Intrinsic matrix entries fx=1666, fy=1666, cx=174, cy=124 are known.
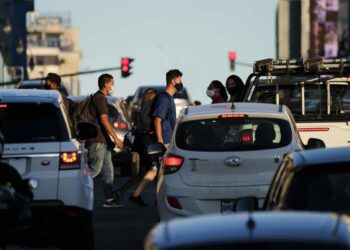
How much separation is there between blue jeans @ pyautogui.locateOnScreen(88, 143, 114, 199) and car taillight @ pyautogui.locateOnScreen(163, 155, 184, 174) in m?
5.82

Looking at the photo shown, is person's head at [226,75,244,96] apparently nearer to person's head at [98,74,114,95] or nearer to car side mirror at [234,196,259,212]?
person's head at [98,74,114,95]

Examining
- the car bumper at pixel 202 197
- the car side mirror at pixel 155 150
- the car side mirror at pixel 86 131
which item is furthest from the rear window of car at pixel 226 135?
the car side mirror at pixel 155 150

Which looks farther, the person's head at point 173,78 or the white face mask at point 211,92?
the white face mask at point 211,92

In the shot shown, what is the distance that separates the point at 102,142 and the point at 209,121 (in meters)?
6.07

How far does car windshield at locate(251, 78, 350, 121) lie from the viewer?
73.7 ft

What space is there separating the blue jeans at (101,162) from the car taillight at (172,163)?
582 cm

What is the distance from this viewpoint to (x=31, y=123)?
551 inches

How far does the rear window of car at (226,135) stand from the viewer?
50.4 ft

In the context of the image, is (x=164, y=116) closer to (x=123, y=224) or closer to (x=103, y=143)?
(x=103, y=143)

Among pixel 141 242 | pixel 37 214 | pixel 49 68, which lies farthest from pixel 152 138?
pixel 49 68

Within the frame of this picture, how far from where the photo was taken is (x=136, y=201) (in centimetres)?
2078

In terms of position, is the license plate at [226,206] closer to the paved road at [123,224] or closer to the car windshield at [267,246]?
the paved road at [123,224]

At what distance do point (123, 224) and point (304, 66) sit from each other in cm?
452

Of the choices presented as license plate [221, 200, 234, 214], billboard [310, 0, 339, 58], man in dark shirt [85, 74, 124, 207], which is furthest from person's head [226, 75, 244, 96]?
billboard [310, 0, 339, 58]
